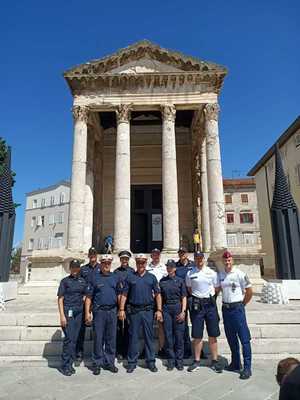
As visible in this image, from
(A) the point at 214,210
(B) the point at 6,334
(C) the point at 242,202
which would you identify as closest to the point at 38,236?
(C) the point at 242,202

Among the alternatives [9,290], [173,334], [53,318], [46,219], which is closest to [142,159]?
[9,290]

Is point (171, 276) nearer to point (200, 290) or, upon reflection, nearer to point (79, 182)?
point (200, 290)

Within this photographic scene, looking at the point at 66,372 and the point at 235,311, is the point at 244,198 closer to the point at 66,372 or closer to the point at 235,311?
the point at 235,311

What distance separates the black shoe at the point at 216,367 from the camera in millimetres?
5005

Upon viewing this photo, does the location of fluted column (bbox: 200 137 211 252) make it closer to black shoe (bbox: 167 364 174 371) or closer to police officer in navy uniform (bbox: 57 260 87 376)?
black shoe (bbox: 167 364 174 371)

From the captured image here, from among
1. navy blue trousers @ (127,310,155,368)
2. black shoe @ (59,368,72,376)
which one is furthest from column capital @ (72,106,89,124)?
black shoe @ (59,368,72,376)

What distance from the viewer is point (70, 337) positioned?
5.26m

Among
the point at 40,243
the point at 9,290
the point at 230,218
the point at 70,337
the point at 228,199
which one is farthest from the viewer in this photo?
the point at 40,243

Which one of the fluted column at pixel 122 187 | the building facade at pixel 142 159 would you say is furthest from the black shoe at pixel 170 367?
the fluted column at pixel 122 187

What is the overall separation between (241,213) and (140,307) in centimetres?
3802

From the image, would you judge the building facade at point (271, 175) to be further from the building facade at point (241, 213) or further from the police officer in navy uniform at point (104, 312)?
the police officer in navy uniform at point (104, 312)

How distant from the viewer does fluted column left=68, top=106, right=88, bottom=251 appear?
581 inches

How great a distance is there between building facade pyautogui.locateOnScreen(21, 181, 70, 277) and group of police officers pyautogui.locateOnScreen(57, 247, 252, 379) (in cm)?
4250

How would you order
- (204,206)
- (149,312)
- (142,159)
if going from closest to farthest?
(149,312), (204,206), (142,159)
